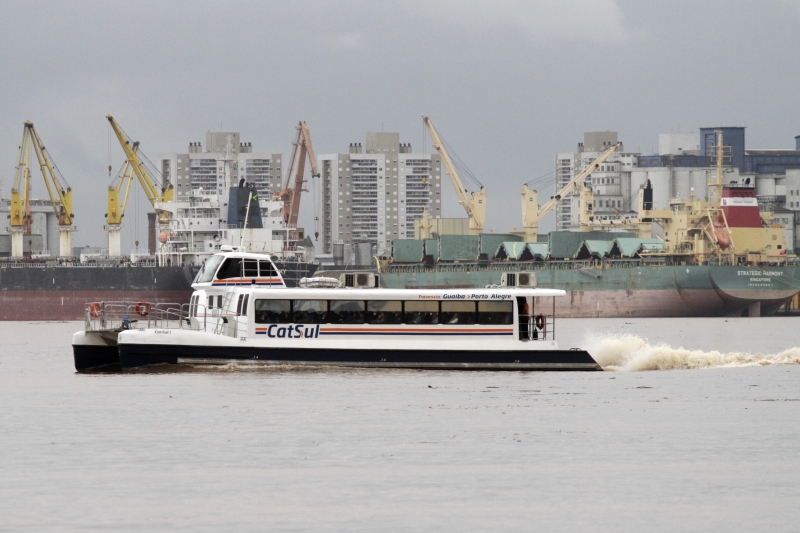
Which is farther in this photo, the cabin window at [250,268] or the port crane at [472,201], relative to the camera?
the port crane at [472,201]

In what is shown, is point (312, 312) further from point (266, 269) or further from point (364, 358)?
point (266, 269)

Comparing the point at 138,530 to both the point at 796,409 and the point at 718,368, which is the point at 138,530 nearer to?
the point at 796,409

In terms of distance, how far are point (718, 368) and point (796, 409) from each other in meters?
11.8

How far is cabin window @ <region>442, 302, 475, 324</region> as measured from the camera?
3884 centimetres

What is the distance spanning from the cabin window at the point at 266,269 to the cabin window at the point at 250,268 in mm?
160

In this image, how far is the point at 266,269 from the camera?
42.9 meters

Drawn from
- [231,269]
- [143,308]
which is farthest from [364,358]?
[143,308]

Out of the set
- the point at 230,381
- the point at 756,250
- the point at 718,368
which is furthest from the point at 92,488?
the point at 756,250

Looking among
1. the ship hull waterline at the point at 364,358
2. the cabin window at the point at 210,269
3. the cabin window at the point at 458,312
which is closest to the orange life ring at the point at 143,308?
the ship hull waterline at the point at 364,358

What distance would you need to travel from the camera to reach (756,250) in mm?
121875

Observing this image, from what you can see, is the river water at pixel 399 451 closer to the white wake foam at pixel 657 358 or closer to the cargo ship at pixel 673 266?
the white wake foam at pixel 657 358

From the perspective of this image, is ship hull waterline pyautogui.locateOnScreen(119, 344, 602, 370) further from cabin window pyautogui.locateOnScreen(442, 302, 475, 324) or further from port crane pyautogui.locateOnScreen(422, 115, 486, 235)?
port crane pyautogui.locateOnScreen(422, 115, 486, 235)

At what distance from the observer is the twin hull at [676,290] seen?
115 m

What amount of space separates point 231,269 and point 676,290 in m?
79.5
